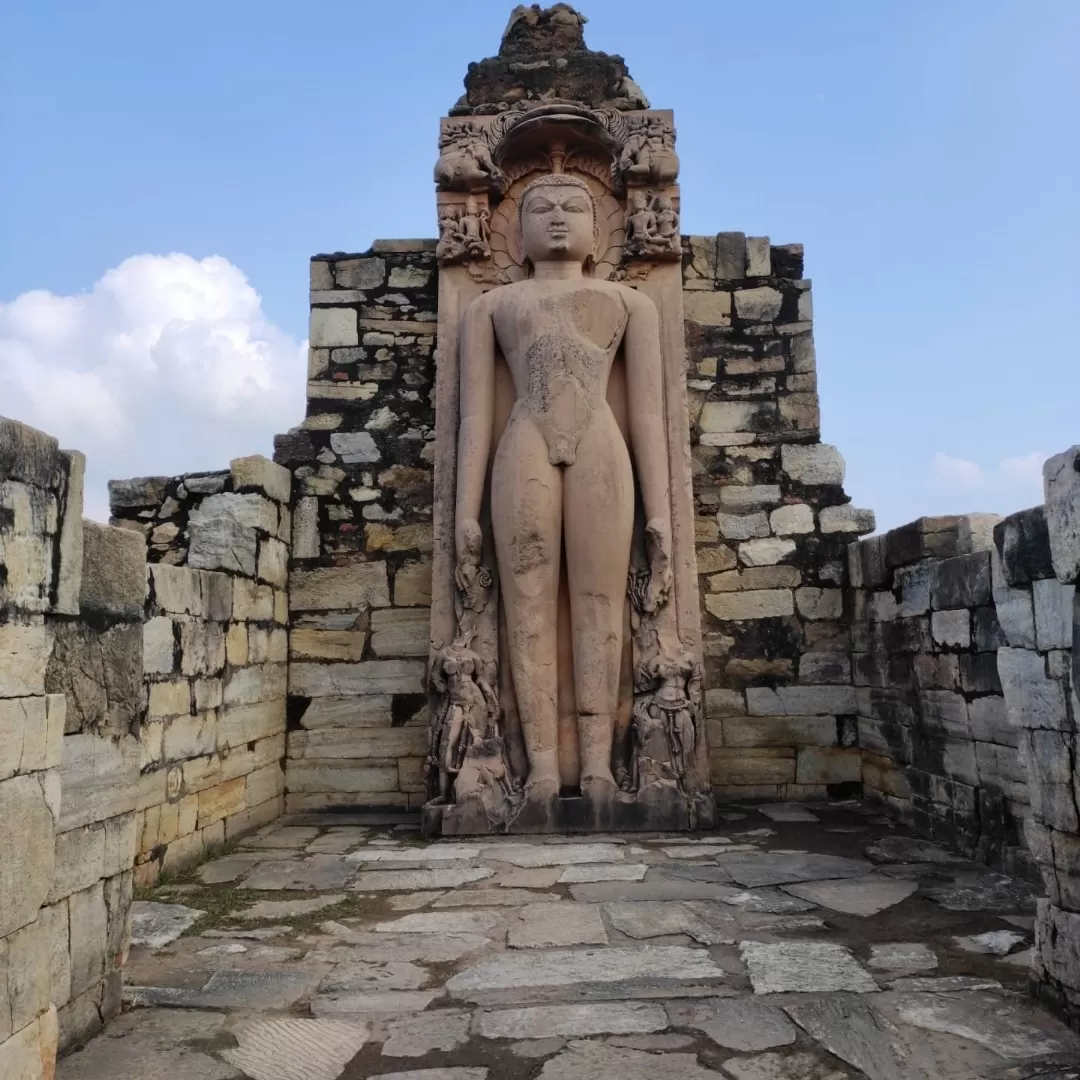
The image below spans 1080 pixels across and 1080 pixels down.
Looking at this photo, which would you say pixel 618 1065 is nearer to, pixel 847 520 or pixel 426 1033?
pixel 426 1033

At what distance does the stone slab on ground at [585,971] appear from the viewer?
2.56 m

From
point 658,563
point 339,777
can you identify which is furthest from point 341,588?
point 658,563

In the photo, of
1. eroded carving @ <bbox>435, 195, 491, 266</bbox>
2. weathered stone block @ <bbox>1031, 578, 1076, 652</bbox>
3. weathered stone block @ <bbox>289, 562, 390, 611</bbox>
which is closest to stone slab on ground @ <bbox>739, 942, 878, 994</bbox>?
weathered stone block @ <bbox>1031, 578, 1076, 652</bbox>

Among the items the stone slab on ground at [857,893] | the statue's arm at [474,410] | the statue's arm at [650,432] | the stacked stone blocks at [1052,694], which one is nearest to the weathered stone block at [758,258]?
the statue's arm at [650,432]

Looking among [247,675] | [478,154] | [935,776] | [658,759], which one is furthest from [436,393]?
[935,776]

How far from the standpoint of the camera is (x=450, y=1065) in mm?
2098

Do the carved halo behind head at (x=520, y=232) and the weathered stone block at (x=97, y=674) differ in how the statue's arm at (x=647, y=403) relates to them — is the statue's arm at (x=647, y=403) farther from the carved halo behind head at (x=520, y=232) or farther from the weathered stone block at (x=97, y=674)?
the weathered stone block at (x=97, y=674)

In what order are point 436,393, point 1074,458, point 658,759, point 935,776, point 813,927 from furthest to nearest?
point 436,393 → point 658,759 → point 935,776 → point 813,927 → point 1074,458

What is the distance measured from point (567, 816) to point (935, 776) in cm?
179

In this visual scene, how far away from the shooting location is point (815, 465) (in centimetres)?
584

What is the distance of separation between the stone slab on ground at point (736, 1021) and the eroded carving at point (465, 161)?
477 cm

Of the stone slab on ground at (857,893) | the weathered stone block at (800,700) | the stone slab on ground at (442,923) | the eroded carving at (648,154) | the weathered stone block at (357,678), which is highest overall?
the eroded carving at (648,154)

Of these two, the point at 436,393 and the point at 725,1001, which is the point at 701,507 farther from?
the point at 725,1001

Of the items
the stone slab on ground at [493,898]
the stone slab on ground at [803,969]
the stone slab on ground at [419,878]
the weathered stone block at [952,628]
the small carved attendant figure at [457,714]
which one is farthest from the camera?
the small carved attendant figure at [457,714]
